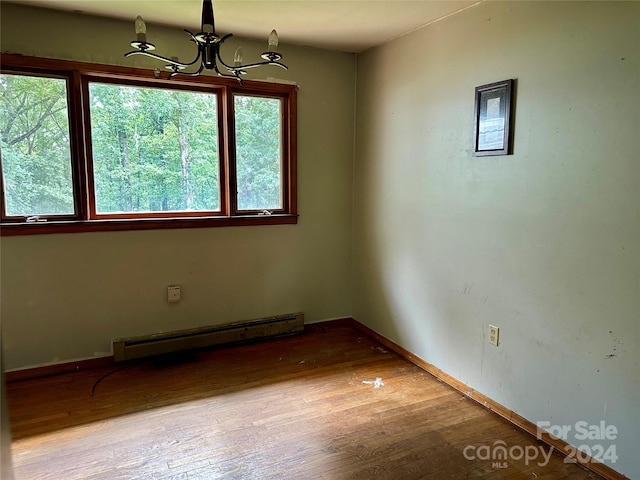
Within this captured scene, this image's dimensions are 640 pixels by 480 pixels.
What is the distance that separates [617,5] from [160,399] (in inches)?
116

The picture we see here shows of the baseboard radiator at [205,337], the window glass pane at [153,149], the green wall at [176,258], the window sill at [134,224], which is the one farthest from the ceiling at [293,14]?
the baseboard radiator at [205,337]

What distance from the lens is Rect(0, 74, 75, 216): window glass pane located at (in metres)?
2.55

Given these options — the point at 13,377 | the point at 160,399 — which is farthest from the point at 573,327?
the point at 13,377

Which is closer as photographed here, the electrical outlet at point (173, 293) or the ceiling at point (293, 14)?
the ceiling at point (293, 14)

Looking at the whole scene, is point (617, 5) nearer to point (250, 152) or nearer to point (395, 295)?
point (395, 295)

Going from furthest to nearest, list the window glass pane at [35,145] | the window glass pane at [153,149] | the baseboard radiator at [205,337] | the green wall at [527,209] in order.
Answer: the baseboard radiator at [205,337] → the window glass pane at [153,149] → the window glass pane at [35,145] → the green wall at [527,209]

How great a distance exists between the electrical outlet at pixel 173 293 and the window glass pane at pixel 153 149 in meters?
0.56

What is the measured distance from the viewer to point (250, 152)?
127 inches

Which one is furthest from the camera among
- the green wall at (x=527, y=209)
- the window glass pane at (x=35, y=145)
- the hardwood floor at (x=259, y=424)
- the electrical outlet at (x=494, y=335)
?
the window glass pane at (x=35, y=145)

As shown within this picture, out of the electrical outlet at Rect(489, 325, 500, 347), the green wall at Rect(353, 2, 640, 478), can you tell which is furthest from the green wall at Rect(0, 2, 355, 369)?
the electrical outlet at Rect(489, 325, 500, 347)

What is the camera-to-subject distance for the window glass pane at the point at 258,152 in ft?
10.5

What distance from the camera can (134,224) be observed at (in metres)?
2.88

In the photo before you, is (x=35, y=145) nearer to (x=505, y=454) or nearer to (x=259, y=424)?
(x=259, y=424)

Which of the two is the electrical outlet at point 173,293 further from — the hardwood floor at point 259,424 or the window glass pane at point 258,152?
the window glass pane at point 258,152
